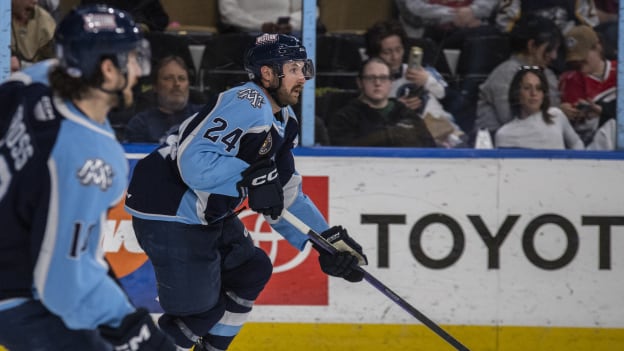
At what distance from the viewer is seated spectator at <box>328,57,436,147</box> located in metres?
4.66

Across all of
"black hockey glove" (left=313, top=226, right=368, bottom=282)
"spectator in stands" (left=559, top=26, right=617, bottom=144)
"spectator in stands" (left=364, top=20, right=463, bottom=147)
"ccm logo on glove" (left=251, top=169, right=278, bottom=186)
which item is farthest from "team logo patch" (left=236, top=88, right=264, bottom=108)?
"spectator in stands" (left=559, top=26, right=617, bottom=144)

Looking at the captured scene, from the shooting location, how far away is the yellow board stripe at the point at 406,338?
460cm

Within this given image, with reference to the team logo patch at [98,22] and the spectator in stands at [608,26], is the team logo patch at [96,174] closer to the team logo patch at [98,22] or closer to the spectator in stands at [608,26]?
the team logo patch at [98,22]

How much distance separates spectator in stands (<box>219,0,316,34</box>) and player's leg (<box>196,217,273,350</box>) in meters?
0.96

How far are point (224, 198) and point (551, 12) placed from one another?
1783mm

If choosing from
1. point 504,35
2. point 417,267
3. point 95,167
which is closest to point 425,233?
point 417,267

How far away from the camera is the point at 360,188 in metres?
4.61

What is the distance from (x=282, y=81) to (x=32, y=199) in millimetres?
1516

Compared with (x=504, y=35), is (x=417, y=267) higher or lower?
lower

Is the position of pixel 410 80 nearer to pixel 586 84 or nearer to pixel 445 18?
pixel 445 18

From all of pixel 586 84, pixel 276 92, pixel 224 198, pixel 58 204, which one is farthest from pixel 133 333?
pixel 586 84

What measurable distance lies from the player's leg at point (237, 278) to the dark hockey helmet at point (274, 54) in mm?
547

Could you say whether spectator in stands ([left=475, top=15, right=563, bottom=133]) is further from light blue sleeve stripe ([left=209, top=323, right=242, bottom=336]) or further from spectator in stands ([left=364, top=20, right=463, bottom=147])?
light blue sleeve stripe ([left=209, top=323, right=242, bottom=336])

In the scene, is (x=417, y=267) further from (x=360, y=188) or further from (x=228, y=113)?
(x=228, y=113)
